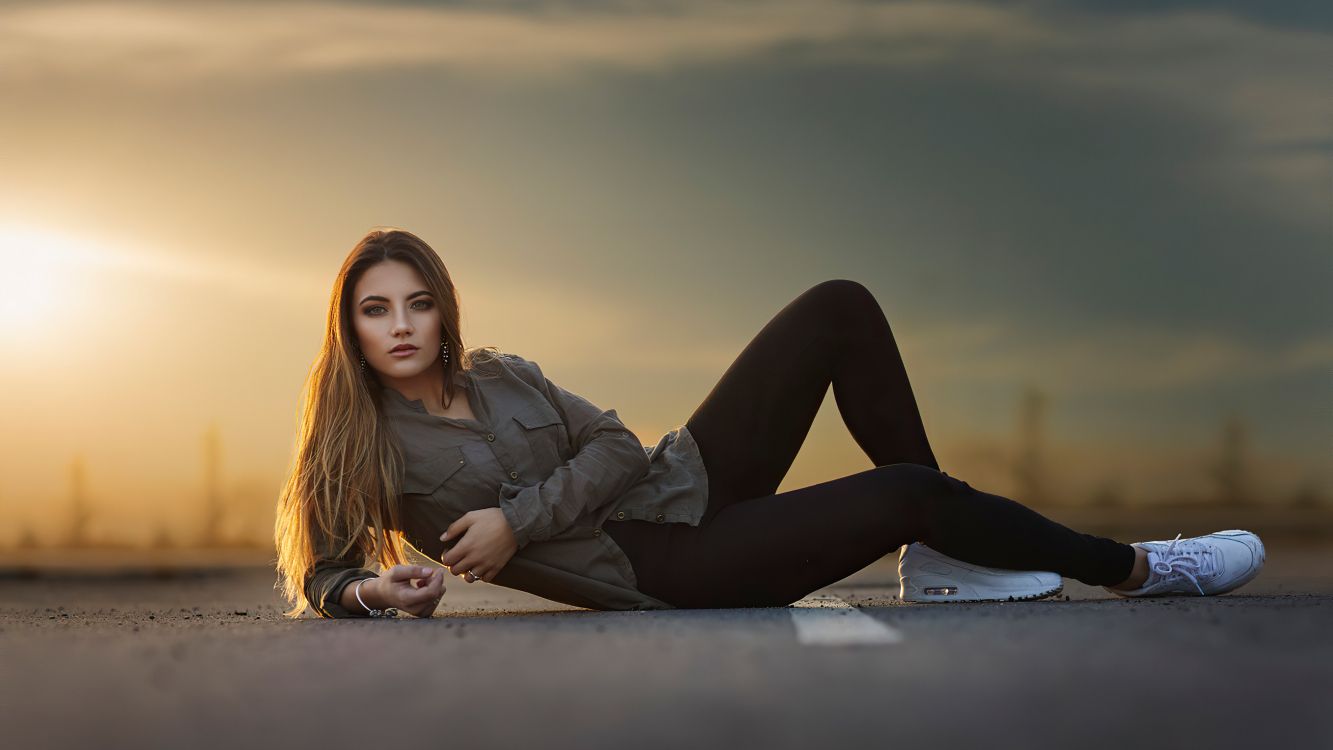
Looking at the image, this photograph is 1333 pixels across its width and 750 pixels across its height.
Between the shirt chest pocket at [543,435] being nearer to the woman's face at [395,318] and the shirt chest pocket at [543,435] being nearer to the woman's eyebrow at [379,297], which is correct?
the woman's face at [395,318]

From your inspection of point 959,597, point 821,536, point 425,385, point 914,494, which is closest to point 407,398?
point 425,385

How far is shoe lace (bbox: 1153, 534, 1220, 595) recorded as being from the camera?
3414 mm

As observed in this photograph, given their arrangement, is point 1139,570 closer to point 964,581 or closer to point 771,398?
point 964,581

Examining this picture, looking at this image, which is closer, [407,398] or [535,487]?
[535,487]

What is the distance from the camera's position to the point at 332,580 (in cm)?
310

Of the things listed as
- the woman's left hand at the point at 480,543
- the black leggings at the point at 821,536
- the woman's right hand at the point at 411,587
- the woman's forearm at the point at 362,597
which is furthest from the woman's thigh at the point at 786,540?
the woman's forearm at the point at 362,597

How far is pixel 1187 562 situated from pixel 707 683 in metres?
2.19

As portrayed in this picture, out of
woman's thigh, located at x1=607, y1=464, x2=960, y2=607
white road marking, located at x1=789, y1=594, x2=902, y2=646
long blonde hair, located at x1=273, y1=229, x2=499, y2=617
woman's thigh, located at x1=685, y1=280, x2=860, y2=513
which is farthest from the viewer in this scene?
woman's thigh, located at x1=685, y1=280, x2=860, y2=513

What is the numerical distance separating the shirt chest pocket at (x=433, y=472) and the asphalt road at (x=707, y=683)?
1.99 ft

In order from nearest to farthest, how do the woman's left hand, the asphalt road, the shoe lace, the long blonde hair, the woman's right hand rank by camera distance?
the asphalt road < the woman's right hand < the woman's left hand < the long blonde hair < the shoe lace

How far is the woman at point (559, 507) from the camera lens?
3.16 meters

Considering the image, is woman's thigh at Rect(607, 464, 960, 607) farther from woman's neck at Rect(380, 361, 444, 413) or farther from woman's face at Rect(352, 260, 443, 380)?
woman's face at Rect(352, 260, 443, 380)

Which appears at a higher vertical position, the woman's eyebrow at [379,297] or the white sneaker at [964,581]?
the woman's eyebrow at [379,297]

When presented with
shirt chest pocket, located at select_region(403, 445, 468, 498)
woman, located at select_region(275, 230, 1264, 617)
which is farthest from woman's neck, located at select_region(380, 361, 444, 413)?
shirt chest pocket, located at select_region(403, 445, 468, 498)
